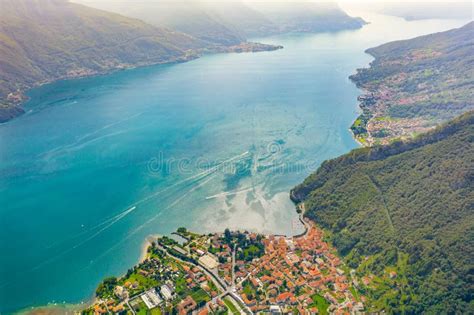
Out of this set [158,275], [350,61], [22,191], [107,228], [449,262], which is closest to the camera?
[449,262]

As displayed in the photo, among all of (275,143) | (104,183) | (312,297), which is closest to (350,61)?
(275,143)

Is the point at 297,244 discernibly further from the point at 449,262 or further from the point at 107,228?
the point at 107,228

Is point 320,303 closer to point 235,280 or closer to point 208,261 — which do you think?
point 235,280

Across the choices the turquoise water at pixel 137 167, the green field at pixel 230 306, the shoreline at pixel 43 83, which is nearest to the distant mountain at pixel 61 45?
the shoreline at pixel 43 83

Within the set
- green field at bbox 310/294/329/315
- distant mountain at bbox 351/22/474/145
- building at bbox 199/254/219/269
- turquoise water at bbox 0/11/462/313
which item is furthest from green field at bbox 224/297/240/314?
distant mountain at bbox 351/22/474/145

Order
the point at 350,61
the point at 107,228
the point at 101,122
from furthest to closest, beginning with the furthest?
1. the point at 350,61
2. the point at 101,122
3. the point at 107,228

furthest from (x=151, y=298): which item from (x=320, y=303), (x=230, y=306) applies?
(x=320, y=303)

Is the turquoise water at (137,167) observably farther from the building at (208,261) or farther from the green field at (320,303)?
the green field at (320,303)
